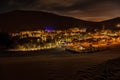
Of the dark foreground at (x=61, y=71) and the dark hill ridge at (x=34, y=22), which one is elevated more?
the dark hill ridge at (x=34, y=22)

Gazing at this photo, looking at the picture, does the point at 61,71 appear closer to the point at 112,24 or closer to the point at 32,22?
the point at 112,24

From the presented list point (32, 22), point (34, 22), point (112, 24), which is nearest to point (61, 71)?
point (112, 24)

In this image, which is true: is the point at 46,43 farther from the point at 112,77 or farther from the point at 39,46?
the point at 112,77

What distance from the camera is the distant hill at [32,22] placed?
2234 inches

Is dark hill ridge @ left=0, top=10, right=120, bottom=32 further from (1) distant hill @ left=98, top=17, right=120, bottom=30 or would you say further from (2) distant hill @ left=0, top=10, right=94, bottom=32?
(1) distant hill @ left=98, top=17, right=120, bottom=30

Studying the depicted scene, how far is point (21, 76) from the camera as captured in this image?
1327 centimetres

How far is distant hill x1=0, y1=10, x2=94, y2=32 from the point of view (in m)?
56.8

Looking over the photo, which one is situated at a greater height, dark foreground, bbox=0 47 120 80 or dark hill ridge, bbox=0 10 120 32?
dark hill ridge, bbox=0 10 120 32

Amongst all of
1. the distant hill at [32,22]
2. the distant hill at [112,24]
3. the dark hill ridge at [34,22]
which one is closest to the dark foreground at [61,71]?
the dark hill ridge at [34,22]

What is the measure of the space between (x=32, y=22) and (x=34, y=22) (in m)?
1.07

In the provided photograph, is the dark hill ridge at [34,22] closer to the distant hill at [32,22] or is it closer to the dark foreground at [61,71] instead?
the distant hill at [32,22]

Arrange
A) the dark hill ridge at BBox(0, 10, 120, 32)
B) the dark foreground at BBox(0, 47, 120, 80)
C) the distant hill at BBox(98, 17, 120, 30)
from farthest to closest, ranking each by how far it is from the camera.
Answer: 1. the dark hill ridge at BBox(0, 10, 120, 32)
2. the distant hill at BBox(98, 17, 120, 30)
3. the dark foreground at BBox(0, 47, 120, 80)

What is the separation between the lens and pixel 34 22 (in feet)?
213

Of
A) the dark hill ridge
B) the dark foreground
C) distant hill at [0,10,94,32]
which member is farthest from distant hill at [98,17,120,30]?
the dark foreground
